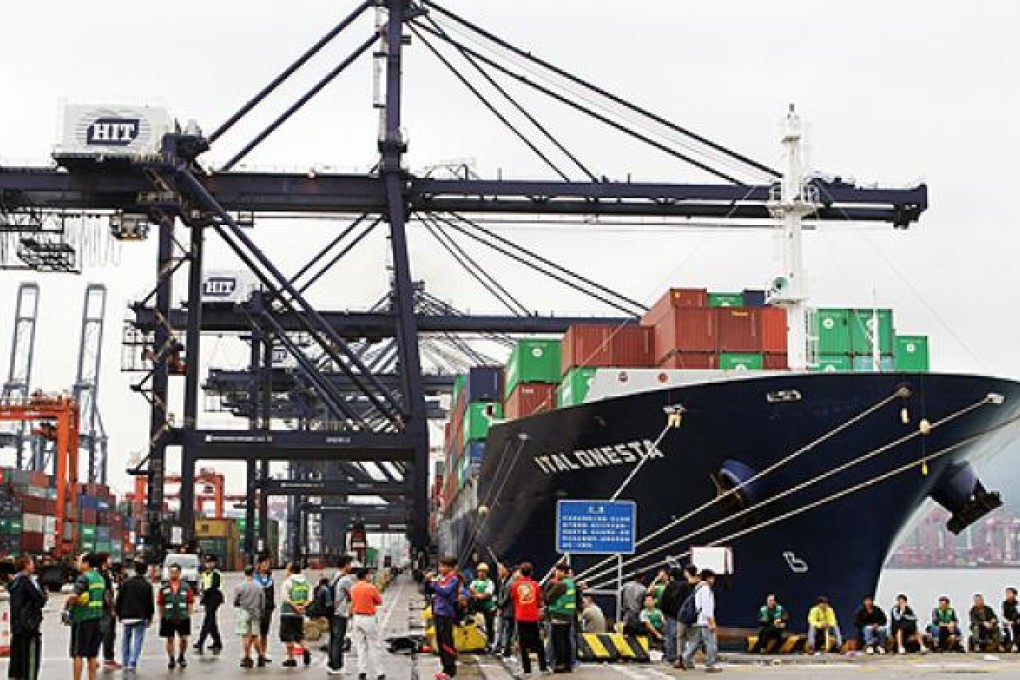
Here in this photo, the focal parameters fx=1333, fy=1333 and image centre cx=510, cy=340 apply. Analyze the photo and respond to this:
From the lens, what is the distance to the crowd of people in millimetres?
13164

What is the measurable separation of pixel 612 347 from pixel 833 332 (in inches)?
171

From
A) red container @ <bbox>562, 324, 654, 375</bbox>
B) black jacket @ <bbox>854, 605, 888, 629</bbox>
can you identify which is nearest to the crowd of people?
black jacket @ <bbox>854, 605, 888, 629</bbox>

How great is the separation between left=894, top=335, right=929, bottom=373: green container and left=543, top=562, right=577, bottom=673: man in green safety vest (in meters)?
13.0

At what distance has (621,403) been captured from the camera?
887 inches

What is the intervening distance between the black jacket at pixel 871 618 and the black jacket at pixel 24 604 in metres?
12.7

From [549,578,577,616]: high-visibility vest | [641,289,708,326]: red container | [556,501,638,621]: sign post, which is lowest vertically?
[549,578,577,616]: high-visibility vest

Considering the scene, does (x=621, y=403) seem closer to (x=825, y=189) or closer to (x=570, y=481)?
(x=570, y=481)

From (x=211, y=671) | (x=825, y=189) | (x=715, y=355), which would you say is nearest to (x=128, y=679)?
(x=211, y=671)

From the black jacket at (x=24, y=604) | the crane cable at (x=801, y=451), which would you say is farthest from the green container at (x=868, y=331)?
the black jacket at (x=24, y=604)

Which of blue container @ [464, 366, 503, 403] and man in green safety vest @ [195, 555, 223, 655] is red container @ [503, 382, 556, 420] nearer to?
blue container @ [464, 366, 503, 403]

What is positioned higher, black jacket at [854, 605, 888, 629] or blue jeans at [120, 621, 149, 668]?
black jacket at [854, 605, 888, 629]

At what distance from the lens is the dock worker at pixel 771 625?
20297mm

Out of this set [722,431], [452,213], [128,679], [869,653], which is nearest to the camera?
[128,679]

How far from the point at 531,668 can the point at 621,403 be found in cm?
673
